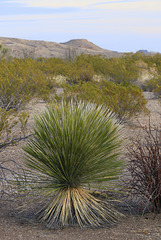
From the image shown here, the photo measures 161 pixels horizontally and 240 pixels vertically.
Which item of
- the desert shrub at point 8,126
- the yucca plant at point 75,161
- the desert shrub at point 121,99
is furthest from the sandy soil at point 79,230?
the desert shrub at point 121,99

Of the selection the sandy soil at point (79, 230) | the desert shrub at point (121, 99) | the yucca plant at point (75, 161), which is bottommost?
the sandy soil at point (79, 230)

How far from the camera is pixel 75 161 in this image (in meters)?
3.85

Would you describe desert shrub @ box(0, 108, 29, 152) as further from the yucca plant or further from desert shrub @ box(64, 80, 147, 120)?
desert shrub @ box(64, 80, 147, 120)

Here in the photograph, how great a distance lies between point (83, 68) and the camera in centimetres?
1800

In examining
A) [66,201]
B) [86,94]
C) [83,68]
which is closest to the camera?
[66,201]

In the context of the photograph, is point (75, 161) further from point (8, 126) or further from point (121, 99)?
point (121, 99)

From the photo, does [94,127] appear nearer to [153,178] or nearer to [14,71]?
[153,178]

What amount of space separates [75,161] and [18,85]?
7339mm

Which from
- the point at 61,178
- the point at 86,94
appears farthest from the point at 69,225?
the point at 86,94

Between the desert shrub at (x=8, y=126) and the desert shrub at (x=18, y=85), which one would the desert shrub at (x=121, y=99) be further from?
the desert shrub at (x=8, y=126)

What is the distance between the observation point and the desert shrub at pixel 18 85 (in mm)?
10391

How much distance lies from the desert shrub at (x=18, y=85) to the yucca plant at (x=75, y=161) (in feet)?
19.4

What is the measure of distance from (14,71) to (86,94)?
2617mm

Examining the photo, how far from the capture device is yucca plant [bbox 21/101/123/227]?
151 inches
